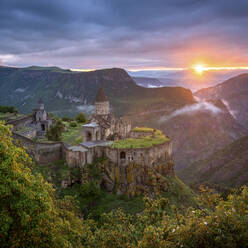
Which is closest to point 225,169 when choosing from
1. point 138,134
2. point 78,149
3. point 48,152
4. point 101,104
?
point 138,134

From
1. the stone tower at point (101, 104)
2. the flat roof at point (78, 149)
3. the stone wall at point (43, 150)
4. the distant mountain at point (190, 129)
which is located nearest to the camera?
the stone wall at point (43, 150)

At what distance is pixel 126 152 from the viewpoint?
107 ft

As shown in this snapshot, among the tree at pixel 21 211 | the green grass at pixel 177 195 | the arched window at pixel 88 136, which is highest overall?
the tree at pixel 21 211

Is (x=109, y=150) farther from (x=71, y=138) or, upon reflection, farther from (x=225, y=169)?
(x=225, y=169)

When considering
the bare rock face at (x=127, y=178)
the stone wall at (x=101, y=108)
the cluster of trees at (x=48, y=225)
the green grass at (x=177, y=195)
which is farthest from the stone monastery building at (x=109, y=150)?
the cluster of trees at (x=48, y=225)

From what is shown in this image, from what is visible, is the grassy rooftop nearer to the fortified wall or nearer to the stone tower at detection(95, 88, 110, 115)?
the fortified wall

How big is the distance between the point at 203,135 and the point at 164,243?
173 meters

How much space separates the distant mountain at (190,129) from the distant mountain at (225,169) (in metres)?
36.6

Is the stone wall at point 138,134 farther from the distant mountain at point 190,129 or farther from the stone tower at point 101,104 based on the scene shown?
the distant mountain at point 190,129

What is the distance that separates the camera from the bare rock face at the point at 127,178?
32.1 m

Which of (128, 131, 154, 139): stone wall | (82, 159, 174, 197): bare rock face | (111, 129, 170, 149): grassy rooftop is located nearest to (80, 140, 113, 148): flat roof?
(111, 129, 170, 149): grassy rooftop

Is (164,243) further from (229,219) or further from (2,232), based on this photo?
(2,232)

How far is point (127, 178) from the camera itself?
32531 mm

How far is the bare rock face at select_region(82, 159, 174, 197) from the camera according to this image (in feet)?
105
